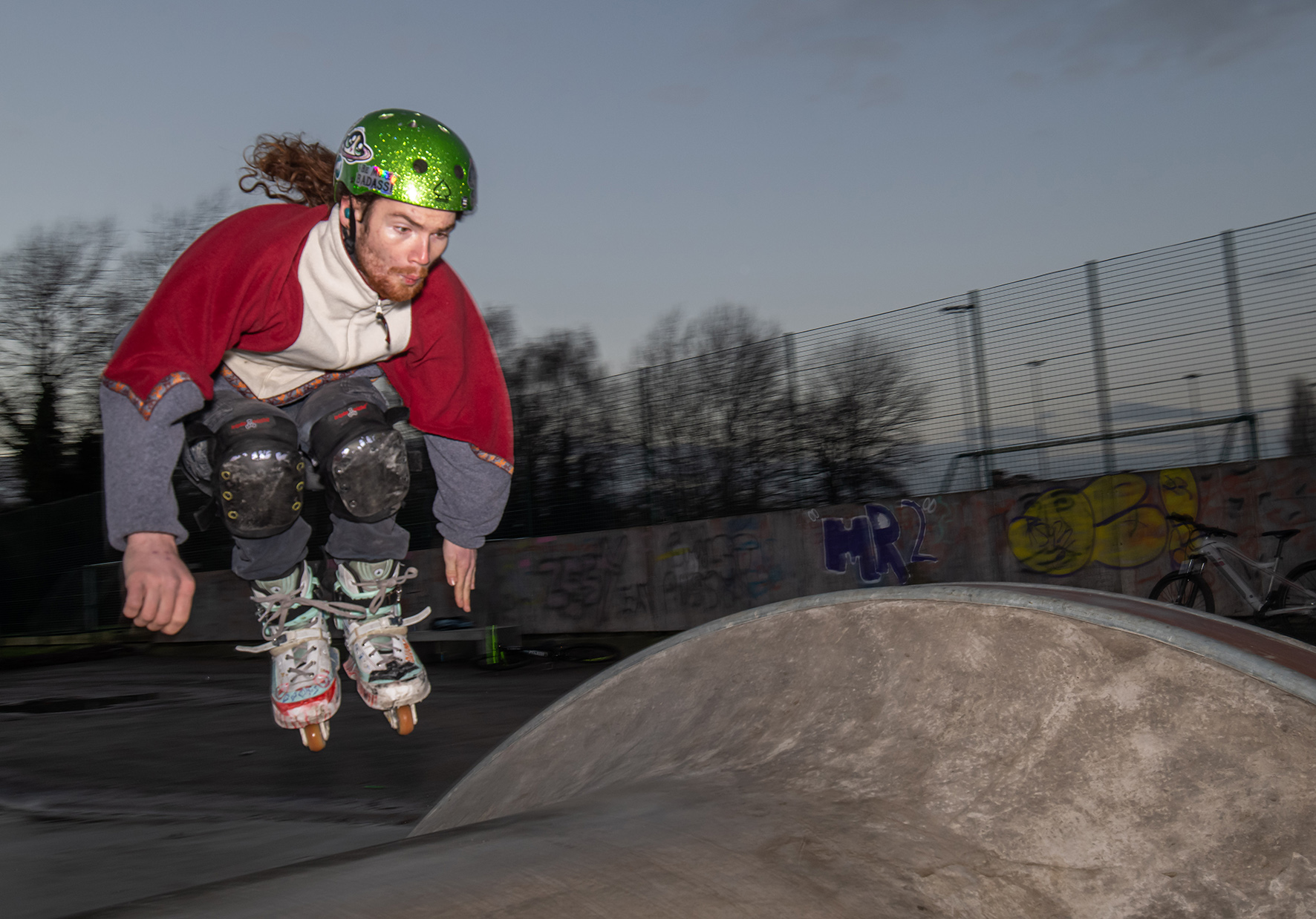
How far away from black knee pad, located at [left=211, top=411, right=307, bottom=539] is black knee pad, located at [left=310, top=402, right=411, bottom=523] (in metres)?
0.07

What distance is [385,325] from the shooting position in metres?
2.09

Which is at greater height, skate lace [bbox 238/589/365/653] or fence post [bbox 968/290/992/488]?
fence post [bbox 968/290/992/488]

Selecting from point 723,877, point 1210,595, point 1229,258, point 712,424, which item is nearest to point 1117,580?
point 1210,595

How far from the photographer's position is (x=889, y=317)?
38.0 feet

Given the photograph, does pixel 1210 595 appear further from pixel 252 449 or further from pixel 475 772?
pixel 252 449

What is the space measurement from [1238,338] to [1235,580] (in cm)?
220

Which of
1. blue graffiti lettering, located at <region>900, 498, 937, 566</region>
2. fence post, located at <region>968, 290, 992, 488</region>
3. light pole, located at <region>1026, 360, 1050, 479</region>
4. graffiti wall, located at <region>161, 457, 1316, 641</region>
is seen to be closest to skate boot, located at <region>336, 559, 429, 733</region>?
graffiti wall, located at <region>161, 457, 1316, 641</region>

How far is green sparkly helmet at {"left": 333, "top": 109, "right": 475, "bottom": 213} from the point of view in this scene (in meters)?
1.81

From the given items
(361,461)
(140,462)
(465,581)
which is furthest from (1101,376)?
(140,462)

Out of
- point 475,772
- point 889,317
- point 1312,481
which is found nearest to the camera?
point 475,772

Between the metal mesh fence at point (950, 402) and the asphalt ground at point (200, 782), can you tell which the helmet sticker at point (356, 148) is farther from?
the metal mesh fence at point (950, 402)

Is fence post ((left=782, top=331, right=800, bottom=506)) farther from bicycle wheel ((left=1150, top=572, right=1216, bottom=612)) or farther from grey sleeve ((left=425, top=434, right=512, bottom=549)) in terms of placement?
grey sleeve ((left=425, top=434, right=512, bottom=549))

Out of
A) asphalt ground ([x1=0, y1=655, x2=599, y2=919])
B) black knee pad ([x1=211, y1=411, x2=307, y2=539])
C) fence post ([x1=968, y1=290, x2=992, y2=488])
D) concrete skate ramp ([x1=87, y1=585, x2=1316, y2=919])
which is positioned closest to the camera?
concrete skate ramp ([x1=87, y1=585, x2=1316, y2=919])

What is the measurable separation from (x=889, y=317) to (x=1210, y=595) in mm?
4387
